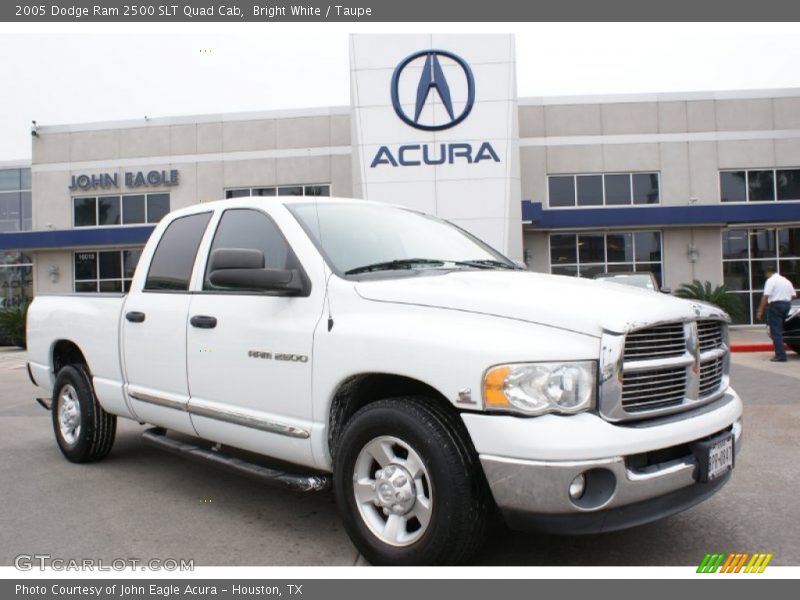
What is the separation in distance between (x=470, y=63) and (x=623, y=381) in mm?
18543

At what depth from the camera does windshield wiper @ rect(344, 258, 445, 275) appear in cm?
360

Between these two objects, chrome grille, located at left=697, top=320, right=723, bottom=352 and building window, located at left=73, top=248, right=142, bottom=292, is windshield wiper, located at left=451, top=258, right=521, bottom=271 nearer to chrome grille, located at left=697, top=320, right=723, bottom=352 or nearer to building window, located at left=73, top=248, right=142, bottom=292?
chrome grille, located at left=697, top=320, right=723, bottom=352

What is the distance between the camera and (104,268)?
25172mm

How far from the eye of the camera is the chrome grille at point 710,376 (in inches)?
128

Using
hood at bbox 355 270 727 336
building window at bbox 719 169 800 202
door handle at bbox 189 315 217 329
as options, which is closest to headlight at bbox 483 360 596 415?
hood at bbox 355 270 727 336

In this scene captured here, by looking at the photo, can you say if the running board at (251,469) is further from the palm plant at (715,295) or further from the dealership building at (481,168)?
the palm plant at (715,295)

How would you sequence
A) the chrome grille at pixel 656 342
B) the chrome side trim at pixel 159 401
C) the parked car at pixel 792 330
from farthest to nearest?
1. the parked car at pixel 792 330
2. the chrome side trim at pixel 159 401
3. the chrome grille at pixel 656 342

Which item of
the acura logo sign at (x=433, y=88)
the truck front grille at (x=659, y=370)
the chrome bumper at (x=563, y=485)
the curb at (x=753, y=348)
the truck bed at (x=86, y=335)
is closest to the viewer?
the chrome bumper at (x=563, y=485)

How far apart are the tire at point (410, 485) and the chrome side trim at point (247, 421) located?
1.15ft

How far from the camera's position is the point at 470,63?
19.7m

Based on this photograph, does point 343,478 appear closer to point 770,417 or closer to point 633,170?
point 770,417

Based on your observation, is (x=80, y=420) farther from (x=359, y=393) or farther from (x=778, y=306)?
(x=778, y=306)

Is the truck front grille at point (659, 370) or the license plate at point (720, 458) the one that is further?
the license plate at point (720, 458)

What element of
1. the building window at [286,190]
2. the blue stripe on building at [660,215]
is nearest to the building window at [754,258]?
the blue stripe on building at [660,215]
